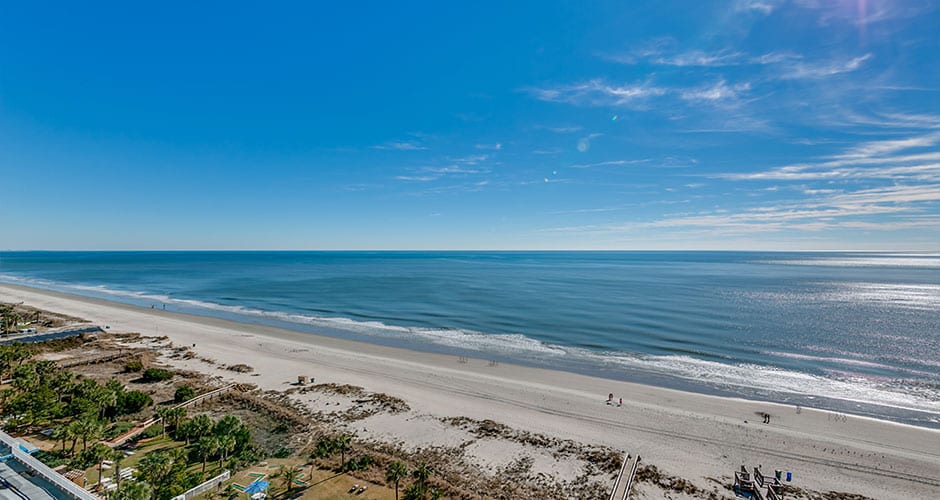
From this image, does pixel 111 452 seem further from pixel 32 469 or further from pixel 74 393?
pixel 74 393

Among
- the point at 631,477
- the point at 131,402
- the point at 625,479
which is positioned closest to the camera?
the point at 625,479

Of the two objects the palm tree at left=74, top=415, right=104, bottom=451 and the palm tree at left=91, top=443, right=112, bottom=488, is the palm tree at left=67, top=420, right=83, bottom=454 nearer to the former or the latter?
the palm tree at left=74, top=415, right=104, bottom=451

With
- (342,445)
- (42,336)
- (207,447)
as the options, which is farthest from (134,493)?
(42,336)

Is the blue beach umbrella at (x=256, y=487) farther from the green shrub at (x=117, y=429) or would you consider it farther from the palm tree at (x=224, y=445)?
the green shrub at (x=117, y=429)

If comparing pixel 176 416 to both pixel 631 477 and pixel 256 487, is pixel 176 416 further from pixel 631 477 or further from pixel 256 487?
pixel 631 477

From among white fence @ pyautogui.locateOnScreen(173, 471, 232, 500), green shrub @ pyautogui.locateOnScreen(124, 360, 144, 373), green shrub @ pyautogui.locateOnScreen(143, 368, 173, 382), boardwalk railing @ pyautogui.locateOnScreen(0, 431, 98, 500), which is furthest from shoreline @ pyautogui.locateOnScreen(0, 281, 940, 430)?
boardwalk railing @ pyautogui.locateOnScreen(0, 431, 98, 500)

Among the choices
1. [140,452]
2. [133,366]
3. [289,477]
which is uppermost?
[289,477]

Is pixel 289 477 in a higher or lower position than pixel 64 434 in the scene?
lower
